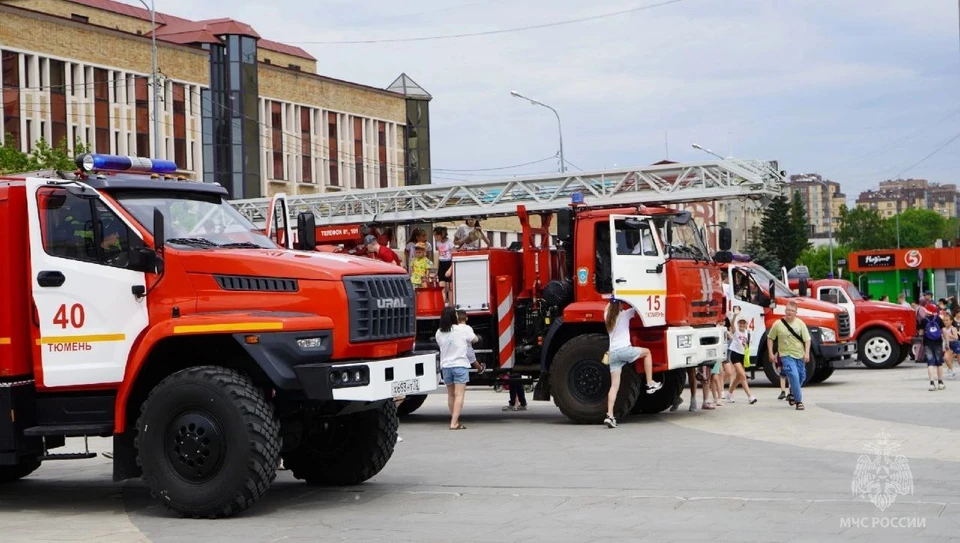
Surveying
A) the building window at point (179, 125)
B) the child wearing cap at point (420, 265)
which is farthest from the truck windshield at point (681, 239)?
the building window at point (179, 125)

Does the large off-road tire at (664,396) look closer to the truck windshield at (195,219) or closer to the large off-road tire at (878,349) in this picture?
the truck windshield at (195,219)

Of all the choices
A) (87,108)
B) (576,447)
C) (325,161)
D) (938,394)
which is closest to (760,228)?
(325,161)

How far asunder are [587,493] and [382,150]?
70.0m

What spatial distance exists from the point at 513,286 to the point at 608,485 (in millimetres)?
7903

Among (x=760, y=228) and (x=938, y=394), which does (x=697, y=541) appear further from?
(x=760, y=228)

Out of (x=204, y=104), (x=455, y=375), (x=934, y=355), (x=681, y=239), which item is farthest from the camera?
(x=204, y=104)

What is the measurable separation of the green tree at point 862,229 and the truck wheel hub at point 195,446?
172m

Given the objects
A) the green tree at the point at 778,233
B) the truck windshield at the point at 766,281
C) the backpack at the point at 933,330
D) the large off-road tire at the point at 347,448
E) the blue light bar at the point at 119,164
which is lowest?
the large off-road tire at the point at 347,448

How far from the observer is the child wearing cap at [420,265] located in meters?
21.7

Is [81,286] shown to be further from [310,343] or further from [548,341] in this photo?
[548,341]

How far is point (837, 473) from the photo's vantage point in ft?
41.5

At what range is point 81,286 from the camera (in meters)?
11.2

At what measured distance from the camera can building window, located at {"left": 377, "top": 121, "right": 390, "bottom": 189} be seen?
80312 millimetres

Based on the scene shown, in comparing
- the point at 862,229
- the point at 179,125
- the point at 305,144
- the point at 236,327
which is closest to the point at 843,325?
the point at 236,327
